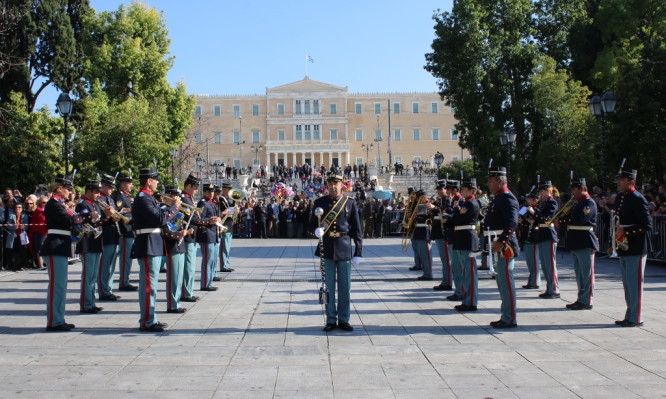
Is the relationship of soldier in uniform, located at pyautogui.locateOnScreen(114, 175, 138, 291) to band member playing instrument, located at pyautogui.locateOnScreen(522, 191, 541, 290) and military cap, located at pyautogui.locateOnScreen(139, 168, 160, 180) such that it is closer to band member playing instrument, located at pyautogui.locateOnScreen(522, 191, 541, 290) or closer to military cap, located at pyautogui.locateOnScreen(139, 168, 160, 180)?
military cap, located at pyautogui.locateOnScreen(139, 168, 160, 180)

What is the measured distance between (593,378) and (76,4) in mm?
41369

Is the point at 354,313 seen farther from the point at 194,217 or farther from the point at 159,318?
the point at 194,217

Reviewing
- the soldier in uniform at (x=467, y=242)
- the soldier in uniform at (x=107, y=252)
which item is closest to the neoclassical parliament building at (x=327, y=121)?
the soldier in uniform at (x=107, y=252)

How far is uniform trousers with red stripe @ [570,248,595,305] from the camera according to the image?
9688 millimetres

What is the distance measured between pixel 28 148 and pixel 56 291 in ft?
77.7

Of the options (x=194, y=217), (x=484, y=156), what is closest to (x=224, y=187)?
(x=194, y=217)

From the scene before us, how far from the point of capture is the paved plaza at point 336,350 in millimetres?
5625

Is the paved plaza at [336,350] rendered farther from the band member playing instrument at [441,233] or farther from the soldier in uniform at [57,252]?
the band member playing instrument at [441,233]

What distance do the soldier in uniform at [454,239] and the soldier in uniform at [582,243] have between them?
1810mm

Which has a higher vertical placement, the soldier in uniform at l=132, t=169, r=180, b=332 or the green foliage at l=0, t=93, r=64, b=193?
the green foliage at l=0, t=93, r=64, b=193

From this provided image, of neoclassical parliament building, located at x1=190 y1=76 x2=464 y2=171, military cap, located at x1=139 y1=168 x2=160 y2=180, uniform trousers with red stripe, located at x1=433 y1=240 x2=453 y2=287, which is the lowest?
uniform trousers with red stripe, located at x1=433 y1=240 x2=453 y2=287

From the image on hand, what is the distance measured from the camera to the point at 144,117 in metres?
31.3

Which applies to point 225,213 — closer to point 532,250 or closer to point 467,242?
point 467,242

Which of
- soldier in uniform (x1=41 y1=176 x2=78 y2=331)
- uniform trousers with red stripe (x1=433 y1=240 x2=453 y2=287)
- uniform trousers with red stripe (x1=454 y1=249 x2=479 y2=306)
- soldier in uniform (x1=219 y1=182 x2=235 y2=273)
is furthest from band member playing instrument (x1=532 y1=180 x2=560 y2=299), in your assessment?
soldier in uniform (x1=41 y1=176 x2=78 y2=331)
